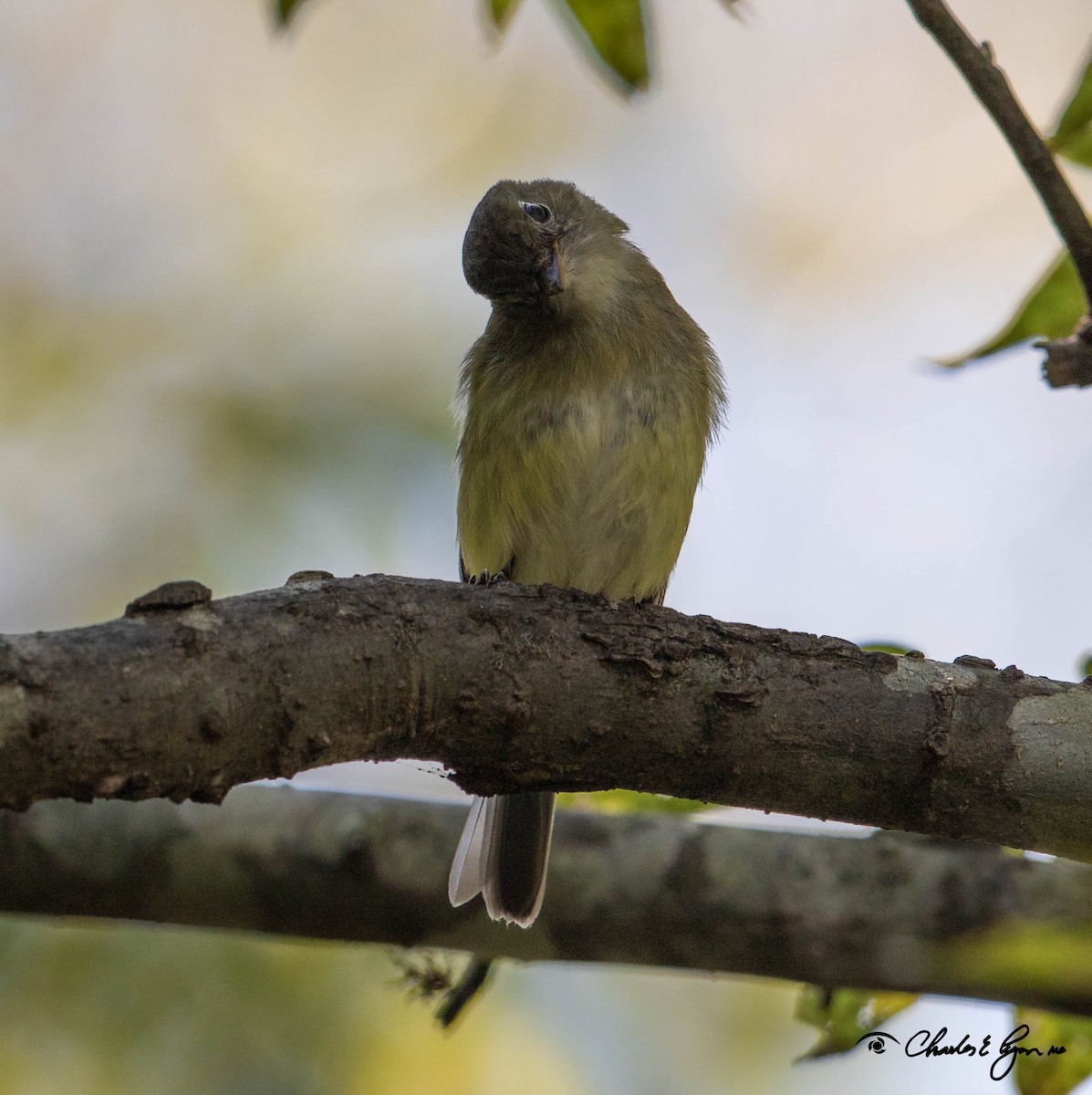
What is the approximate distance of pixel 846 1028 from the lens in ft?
11.1

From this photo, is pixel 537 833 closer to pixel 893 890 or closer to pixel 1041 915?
pixel 893 890

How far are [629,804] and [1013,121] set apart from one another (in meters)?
2.20

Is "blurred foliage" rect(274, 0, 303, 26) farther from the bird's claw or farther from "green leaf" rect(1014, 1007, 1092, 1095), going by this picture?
"green leaf" rect(1014, 1007, 1092, 1095)

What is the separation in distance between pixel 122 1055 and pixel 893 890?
123 inches

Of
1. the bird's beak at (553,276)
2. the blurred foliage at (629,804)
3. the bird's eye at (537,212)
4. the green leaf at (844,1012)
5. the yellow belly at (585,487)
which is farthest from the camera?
the bird's eye at (537,212)

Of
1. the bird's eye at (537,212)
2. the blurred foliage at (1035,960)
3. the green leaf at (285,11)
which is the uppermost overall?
the bird's eye at (537,212)

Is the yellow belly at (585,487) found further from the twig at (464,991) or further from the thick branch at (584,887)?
the twig at (464,991)

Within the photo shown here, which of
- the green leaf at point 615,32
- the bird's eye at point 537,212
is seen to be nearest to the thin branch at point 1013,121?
the green leaf at point 615,32

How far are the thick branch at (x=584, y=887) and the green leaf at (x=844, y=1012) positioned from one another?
0.33ft

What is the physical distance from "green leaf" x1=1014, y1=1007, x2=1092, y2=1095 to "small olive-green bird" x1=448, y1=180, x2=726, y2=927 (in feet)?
5.06

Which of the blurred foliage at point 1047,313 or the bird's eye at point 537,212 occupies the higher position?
the bird's eye at point 537,212

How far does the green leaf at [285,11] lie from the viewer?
2596 millimetres

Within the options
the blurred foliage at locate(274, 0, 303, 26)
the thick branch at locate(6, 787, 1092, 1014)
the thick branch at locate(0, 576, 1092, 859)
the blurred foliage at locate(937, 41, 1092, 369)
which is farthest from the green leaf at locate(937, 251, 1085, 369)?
the blurred foliage at locate(274, 0, 303, 26)

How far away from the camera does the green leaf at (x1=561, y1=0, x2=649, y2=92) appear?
8.70 ft
